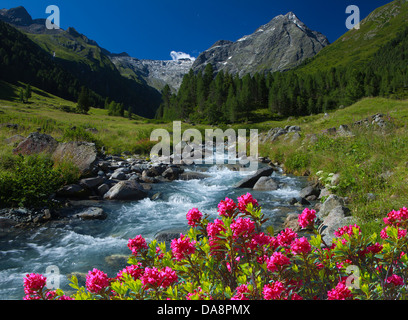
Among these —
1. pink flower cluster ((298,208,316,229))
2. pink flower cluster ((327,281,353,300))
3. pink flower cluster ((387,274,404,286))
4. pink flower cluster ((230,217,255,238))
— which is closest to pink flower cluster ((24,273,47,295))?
pink flower cluster ((230,217,255,238))

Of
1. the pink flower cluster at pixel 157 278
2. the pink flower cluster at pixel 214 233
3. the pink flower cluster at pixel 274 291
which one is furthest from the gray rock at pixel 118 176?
the pink flower cluster at pixel 274 291

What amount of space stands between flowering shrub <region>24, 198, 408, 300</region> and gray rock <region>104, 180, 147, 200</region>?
851 cm

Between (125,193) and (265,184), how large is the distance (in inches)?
275

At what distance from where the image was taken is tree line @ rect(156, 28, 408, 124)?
212 feet

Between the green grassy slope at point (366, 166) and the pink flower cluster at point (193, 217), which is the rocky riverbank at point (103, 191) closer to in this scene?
the green grassy slope at point (366, 166)

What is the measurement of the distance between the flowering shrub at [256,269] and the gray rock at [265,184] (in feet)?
32.0

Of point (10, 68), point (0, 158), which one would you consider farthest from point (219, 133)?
point (10, 68)

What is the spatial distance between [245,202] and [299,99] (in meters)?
74.9

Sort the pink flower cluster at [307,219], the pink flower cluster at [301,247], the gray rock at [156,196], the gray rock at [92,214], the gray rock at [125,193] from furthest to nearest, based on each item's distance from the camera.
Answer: the gray rock at [156,196] < the gray rock at [125,193] < the gray rock at [92,214] < the pink flower cluster at [307,219] < the pink flower cluster at [301,247]

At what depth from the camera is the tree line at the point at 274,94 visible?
6456 cm

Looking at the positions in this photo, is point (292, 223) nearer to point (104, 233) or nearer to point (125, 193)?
point (104, 233)

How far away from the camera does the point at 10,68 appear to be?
121125 millimetres
